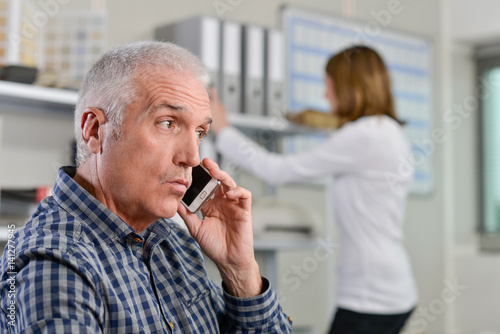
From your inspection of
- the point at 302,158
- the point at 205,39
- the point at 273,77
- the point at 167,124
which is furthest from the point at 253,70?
the point at 167,124

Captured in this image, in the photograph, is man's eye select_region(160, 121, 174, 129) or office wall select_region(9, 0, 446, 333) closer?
man's eye select_region(160, 121, 174, 129)

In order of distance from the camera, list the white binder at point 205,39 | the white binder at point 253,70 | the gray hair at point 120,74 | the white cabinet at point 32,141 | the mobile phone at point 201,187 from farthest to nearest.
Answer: the white binder at point 253,70, the white binder at point 205,39, the white cabinet at point 32,141, the mobile phone at point 201,187, the gray hair at point 120,74

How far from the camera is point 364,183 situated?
76.7 inches

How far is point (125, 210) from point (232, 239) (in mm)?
216

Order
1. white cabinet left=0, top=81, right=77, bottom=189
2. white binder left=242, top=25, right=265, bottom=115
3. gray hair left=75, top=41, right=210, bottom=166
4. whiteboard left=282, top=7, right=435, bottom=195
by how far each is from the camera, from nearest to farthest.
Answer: gray hair left=75, top=41, right=210, bottom=166 < white cabinet left=0, top=81, right=77, bottom=189 < white binder left=242, top=25, right=265, bottom=115 < whiteboard left=282, top=7, right=435, bottom=195

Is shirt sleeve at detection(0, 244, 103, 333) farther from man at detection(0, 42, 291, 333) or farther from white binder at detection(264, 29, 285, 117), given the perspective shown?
white binder at detection(264, 29, 285, 117)

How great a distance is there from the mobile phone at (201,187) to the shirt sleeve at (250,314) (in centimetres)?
16

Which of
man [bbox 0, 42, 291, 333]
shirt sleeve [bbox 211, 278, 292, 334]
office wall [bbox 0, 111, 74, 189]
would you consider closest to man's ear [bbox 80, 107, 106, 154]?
man [bbox 0, 42, 291, 333]

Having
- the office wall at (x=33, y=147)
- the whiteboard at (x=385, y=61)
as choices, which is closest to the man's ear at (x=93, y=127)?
the office wall at (x=33, y=147)

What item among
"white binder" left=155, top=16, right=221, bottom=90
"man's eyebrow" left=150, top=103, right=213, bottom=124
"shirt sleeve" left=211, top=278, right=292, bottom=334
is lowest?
"shirt sleeve" left=211, top=278, right=292, bottom=334

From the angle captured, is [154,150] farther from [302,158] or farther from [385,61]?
[385,61]

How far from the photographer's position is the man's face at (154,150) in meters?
0.85

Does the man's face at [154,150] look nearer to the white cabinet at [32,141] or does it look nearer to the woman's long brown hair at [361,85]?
the woman's long brown hair at [361,85]

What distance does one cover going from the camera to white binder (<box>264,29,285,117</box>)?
8.36 ft
